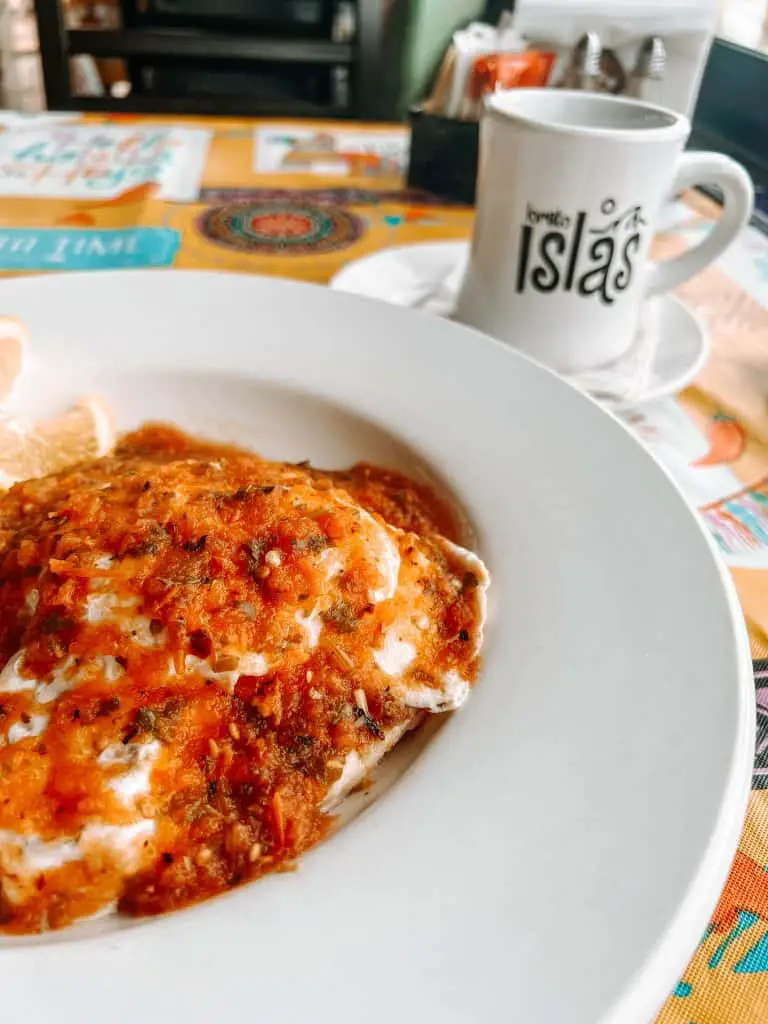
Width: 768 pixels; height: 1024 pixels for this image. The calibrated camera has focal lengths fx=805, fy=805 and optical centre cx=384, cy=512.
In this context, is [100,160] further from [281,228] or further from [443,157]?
[443,157]

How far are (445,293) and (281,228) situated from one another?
393 mm

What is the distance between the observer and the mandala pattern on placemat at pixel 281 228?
1.39m

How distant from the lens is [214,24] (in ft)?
9.68

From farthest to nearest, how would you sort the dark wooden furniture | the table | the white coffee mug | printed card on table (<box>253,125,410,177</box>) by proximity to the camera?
the dark wooden furniture, printed card on table (<box>253,125,410,177</box>), the white coffee mug, the table

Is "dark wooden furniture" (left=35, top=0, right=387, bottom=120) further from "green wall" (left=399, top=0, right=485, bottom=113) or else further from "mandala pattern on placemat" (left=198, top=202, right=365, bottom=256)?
"mandala pattern on placemat" (left=198, top=202, right=365, bottom=256)

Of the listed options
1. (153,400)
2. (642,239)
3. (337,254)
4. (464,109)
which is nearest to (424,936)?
(153,400)

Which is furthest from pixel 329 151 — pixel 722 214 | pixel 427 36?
pixel 427 36

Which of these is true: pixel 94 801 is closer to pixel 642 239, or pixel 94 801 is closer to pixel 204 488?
pixel 204 488

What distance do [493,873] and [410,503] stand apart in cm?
44

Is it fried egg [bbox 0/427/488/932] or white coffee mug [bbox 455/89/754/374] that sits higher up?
white coffee mug [bbox 455/89/754/374]

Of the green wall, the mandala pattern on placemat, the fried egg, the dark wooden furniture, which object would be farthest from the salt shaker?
the green wall

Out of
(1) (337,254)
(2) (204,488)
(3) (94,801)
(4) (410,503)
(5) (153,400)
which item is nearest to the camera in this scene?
(3) (94,801)

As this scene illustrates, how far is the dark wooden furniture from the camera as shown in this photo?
222cm

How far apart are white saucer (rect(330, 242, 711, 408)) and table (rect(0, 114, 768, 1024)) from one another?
0.05 meters
